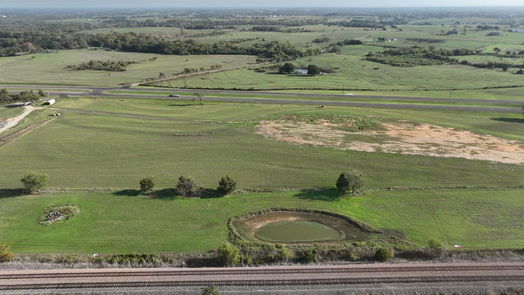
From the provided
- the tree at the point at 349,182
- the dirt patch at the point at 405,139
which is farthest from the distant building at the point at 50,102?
the tree at the point at 349,182

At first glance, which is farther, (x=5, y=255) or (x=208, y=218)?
(x=208, y=218)

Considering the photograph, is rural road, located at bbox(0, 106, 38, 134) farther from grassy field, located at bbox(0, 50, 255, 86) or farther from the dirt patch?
the dirt patch

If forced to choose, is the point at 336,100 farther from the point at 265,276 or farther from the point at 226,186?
the point at 265,276

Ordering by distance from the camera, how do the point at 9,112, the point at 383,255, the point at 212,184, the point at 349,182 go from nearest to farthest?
the point at 383,255 < the point at 349,182 < the point at 212,184 < the point at 9,112

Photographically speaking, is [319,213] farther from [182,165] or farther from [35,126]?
[35,126]

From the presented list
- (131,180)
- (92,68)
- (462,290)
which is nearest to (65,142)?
(131,180)

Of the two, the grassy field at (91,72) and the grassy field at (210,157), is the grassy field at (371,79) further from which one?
the grassy field at (210,157)

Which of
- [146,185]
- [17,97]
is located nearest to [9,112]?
[17,97]
